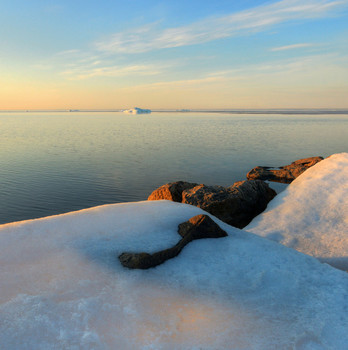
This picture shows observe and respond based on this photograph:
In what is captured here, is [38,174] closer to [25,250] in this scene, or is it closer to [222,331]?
[25,250]

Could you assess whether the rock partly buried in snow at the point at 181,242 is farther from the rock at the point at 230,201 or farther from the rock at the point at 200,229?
the rock at the point at 230,201

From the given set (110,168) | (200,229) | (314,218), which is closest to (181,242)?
(200,229)

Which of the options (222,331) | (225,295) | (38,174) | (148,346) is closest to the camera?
(148,346)

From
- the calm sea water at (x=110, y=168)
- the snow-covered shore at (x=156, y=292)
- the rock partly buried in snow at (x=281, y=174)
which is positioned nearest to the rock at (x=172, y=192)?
the calm sea water at (x=110, y=168)

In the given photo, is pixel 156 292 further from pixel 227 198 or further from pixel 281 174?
pixel 281 174

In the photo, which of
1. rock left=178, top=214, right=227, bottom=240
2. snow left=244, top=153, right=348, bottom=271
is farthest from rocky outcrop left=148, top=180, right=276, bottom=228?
rock left=178, top=214, right=227, bottom=240

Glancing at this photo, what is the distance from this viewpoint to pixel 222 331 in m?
3.94

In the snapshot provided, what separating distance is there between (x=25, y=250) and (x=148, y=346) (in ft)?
10.1

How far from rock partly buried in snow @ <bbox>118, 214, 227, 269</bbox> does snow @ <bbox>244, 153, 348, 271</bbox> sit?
11.3ft

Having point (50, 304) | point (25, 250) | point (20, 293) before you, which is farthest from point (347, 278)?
point (25, 250)

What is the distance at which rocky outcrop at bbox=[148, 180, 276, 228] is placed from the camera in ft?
34.1

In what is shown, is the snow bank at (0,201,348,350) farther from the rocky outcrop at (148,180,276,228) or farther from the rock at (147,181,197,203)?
the rock at (147,181,197,203)

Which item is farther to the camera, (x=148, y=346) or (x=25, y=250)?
(x=25, y=250)

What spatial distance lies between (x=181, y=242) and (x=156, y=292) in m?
1.47
